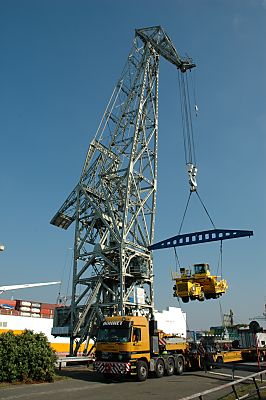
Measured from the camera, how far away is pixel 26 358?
14695 millimetres

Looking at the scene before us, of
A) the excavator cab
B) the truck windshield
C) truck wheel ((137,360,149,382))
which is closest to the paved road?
truck wheel ((137,360,149,382))

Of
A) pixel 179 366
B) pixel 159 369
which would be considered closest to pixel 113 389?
pixel 159 369

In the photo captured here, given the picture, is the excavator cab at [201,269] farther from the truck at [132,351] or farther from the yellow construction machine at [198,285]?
the truck at [132,351]

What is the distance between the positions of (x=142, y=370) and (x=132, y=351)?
3.48 feet

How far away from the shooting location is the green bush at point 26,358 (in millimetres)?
14227

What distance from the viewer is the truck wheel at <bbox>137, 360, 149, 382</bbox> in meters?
16.4

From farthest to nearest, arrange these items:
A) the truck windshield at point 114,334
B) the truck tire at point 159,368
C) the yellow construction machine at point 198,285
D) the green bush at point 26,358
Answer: the yellow construction machine at point 198,285 < the truck tire at point 159,368 < the truck windshield at point 114,334 < the green bush at point 26,358

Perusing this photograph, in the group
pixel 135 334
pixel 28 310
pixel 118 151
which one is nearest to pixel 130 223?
pixel 118 151

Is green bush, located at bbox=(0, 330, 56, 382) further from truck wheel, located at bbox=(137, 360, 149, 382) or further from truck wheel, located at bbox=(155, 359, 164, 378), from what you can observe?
truck wheel, located at bbox=(155, 359, 164, 378)

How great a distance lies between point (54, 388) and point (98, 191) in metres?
20.1

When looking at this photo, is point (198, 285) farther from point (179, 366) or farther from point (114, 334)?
point (114, 334)

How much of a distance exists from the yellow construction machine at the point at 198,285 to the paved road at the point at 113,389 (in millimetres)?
7503

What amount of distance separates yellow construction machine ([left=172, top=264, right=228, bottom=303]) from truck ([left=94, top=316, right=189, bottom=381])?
20.9 ft

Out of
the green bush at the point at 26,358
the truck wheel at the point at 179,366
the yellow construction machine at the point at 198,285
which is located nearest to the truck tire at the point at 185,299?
the yellow construction machine at the point at 198,285
